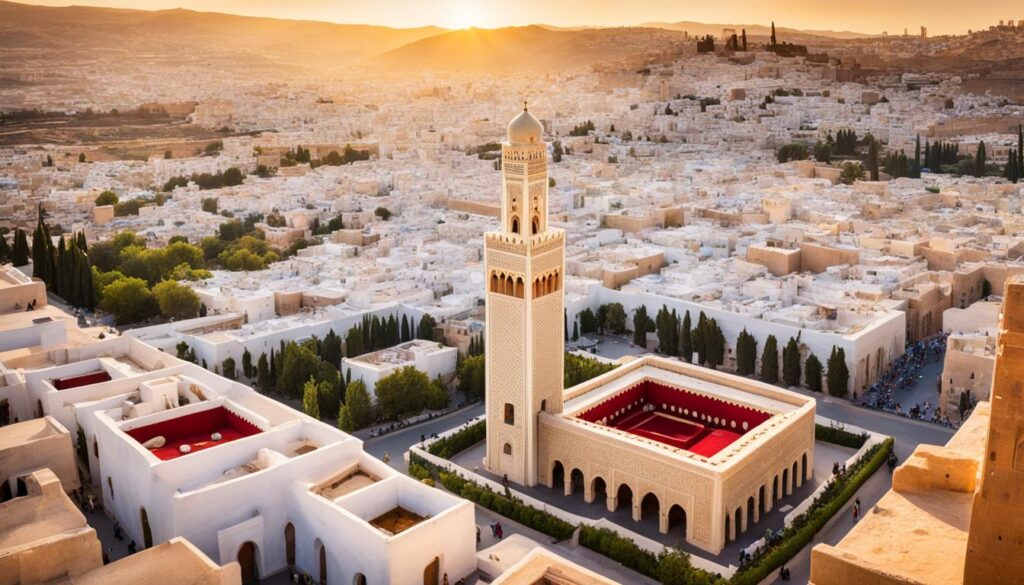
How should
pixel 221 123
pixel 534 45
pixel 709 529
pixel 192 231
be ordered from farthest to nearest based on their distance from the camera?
pixel 534 45 < pixel 221 123 < pixel 192 231 < pixel 709 529

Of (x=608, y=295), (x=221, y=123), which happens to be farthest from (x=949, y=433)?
(x=221, y=123)

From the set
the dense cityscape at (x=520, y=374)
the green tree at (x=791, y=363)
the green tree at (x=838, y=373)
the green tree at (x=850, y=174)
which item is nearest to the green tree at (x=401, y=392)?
the dense cityscape at (x=520, y=374)

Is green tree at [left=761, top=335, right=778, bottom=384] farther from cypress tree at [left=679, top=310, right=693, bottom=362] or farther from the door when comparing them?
the door

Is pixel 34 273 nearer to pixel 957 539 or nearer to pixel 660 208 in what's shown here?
pixel 660 208

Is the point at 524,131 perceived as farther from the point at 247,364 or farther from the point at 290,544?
the point at 247,364

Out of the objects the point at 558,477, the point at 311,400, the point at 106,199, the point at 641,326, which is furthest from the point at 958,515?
the point at 106,199

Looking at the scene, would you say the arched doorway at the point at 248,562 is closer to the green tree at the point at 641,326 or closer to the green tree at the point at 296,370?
the green tree at the point at 296,370
